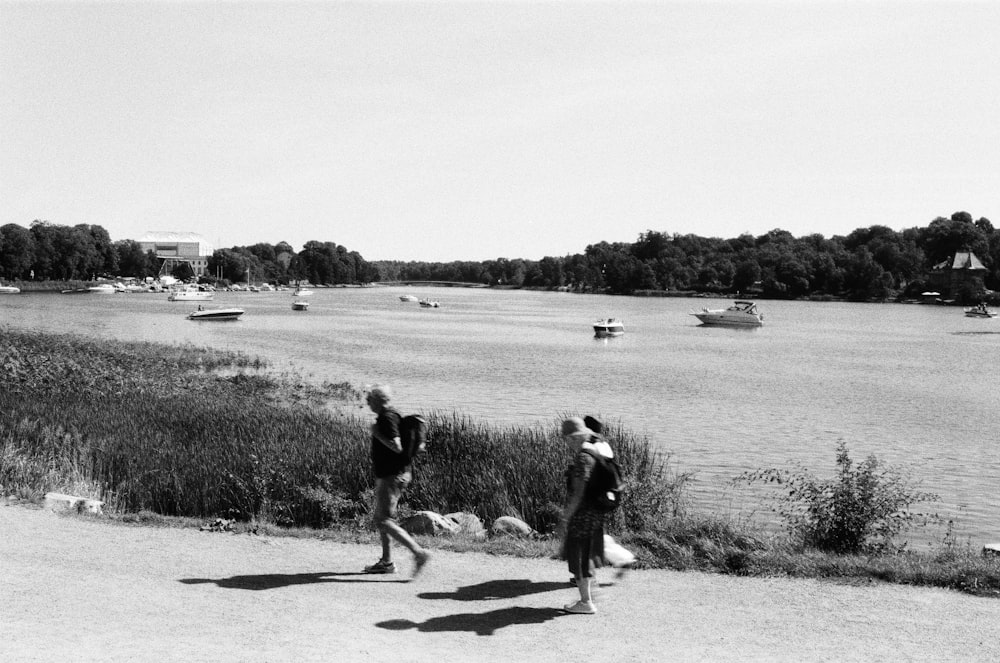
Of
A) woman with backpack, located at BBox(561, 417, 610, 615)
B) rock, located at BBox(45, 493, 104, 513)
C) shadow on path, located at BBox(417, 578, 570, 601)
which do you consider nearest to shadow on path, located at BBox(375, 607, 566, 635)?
woman with backpack, located at BBox(561, 417, 610, 615)

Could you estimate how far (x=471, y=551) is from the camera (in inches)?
488

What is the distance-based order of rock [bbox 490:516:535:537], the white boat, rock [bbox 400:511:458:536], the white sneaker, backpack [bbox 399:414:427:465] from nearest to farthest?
the white sneaker, backpack [bbox 399:414:427:465], rock [bbox 400:511:458:536], rock [bbox 490:516:535:537], the white boat

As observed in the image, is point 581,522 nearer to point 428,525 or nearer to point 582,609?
point 582,609

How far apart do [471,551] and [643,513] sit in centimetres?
444

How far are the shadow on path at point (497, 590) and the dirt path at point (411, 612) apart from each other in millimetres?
34

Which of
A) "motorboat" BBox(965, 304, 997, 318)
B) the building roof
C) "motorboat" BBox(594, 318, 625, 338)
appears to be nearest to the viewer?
"motorboat" BBox(594, 318, 625, 338)

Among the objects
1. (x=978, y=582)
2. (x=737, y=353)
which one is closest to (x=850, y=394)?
(x=737, y=353)

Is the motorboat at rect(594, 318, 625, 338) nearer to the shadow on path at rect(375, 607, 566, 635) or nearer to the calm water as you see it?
the calm water

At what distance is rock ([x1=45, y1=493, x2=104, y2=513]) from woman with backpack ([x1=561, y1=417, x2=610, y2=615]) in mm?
8352

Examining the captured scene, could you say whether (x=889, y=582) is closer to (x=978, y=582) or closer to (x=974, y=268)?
(x=978, y=582)

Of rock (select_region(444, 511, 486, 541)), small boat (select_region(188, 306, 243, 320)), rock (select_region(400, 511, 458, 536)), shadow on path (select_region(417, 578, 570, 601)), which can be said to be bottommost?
small boat (select_region(188, 306, 243, 320))

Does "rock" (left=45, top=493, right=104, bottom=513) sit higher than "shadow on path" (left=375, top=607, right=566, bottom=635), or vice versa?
"shadow on path" (left=375, top=607, right=566, bottom=635)

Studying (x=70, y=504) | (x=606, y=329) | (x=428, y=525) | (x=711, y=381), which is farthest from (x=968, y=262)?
(x=70, y=504)

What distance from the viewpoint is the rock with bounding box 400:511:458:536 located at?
45.4 ft
